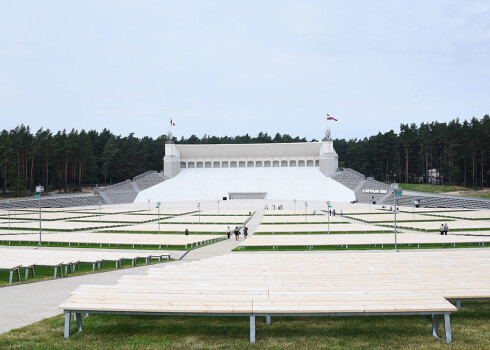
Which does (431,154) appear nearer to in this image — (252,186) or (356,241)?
(252,186)

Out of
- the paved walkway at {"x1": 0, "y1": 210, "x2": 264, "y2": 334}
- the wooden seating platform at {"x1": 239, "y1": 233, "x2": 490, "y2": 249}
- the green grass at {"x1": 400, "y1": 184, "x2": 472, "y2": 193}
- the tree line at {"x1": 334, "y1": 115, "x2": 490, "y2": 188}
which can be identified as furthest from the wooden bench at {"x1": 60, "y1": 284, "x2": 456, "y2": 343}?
the tree line at {"x1": 334, "y1": 115, "x2": 490, "y2": 188}

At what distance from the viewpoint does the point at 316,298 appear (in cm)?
619

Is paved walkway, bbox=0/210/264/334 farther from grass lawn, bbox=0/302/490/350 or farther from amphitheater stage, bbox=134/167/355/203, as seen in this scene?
amphitheater stage, bbox=134/167/355/203

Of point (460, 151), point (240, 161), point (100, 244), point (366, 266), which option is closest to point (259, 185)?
point (240, 161)

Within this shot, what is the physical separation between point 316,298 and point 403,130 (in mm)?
100345

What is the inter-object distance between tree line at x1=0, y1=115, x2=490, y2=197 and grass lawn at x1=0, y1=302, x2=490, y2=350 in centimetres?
7177

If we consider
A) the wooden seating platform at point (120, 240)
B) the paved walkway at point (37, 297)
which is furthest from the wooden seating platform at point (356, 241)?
A: the paved walkway at point (37, 297)

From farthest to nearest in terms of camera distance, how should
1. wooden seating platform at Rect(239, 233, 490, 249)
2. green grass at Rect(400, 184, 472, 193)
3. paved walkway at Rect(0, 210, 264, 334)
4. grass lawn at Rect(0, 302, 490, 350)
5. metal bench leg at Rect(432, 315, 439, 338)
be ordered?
green grass at Rect(400, 184, 472, 193), wooden seating platform at Rect(239, 233, 490, 249), paved walkway at Rect(0, 210, 264, 334), metal bench leg at Rect(432, 315, 439, 338), grass lawn at Rect(0, 302, 490, 350)

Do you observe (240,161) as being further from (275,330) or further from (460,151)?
(275,330)

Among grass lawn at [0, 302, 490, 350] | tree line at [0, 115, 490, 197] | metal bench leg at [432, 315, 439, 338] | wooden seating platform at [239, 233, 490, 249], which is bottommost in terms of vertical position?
wooden seating platform at [239, 233, 490, 249]

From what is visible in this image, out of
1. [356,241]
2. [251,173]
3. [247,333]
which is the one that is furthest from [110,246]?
[251,173]

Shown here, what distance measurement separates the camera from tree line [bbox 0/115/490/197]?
7162 centimetres

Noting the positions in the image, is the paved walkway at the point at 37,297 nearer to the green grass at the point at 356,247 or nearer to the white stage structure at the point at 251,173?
the green grass at the point at 356,247

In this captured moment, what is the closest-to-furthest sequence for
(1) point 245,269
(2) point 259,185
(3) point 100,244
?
(1) point 245,269
(3) point 100,244
(2) point 259,185
